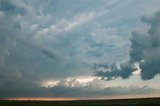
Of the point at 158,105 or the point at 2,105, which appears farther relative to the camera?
the point at 2,105

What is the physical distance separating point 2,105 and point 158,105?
3790 inches

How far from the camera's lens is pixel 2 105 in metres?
188

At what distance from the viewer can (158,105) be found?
549 feet
